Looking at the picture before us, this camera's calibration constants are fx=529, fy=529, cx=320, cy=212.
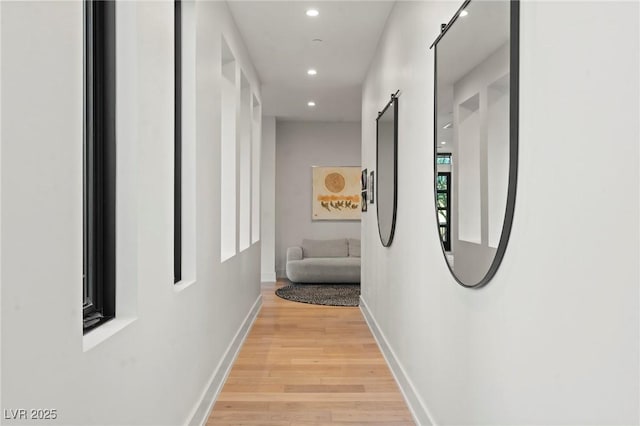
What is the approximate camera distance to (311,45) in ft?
16.1

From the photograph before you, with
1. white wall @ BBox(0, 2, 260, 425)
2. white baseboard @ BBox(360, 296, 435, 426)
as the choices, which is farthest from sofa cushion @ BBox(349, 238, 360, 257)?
white wall @ BBox(0, 2, 260, 425)

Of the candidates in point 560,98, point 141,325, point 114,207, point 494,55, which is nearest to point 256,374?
point 141,325

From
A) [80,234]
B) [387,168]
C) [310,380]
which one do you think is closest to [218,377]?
[310,380]

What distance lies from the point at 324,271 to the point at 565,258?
7042mm

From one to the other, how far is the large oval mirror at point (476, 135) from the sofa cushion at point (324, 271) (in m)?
5.79

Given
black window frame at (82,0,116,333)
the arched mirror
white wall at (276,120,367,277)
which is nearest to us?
black window frame at (82,0,116,333)

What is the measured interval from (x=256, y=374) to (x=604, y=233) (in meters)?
3.03

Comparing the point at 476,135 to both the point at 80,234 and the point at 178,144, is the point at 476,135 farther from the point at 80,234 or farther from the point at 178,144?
the point at 178,144

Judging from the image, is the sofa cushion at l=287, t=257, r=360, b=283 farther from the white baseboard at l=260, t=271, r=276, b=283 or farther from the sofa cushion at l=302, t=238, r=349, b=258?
the sofa cushion at l=302, t=238, r=349, b=258

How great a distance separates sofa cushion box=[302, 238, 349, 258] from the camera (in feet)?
29.0

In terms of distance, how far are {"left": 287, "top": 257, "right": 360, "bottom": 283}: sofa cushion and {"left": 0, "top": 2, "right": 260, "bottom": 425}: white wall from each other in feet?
16.5

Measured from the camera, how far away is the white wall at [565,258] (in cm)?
103

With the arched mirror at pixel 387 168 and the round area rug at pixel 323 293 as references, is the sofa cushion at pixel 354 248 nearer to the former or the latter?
the round area rug at pixel 323 293

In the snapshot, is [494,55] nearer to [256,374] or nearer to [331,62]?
[256,374]
